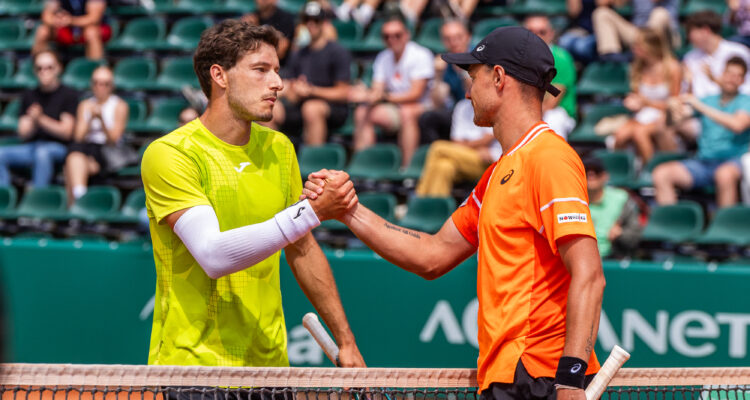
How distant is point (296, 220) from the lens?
350cm

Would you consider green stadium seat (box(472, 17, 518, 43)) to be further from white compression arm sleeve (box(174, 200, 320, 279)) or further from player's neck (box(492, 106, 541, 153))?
white compression arm sleeve (box(174, 200, 320, 279))

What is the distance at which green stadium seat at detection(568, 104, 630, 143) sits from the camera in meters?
9.41

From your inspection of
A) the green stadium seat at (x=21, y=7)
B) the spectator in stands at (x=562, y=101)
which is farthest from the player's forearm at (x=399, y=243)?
the green stadium seat at (x=21, y=7)

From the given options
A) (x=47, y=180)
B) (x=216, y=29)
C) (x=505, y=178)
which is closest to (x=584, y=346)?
(x=505, y=178)

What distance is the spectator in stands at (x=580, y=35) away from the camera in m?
10.2

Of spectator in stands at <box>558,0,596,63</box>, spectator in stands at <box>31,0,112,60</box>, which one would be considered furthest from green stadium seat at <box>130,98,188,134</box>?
spectator in stands at <box>558,0,596,63</box>

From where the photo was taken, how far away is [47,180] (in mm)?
10945

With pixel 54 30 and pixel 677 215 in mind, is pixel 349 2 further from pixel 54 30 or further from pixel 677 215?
pixel 677 215

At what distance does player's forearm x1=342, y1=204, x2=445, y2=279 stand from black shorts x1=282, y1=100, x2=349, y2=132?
20.3 ft

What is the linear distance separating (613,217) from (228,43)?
188 inches

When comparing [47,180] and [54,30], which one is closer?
[47,180]

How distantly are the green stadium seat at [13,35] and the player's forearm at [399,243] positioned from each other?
10900mm

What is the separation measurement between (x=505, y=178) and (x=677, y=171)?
5516 mm

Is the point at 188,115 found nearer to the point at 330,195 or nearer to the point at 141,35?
the point at 141,35
